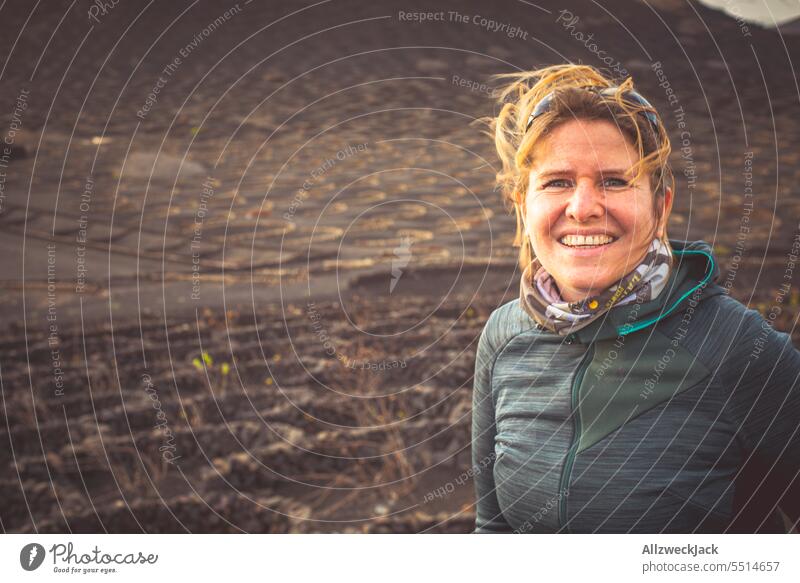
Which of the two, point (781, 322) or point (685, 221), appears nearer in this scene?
point (781, 322)

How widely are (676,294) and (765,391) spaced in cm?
15

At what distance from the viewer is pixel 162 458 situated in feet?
6.21

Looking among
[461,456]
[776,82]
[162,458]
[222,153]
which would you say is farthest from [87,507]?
[776,82]

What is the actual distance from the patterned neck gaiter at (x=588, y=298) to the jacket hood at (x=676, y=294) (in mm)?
11

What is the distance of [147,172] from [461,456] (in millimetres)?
1800

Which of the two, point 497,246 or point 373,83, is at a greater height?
point 373,83

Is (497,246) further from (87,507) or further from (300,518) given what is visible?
(87,507)

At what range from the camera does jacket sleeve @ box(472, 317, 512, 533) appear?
44.1 inches

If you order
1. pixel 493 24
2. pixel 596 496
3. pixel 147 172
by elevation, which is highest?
pixel 493 24

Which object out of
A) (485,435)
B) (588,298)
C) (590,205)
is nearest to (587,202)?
(590,205)

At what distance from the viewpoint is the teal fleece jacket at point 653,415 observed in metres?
0.93

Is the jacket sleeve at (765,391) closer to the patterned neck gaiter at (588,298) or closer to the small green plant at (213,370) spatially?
the patterned neck gaiter at (588,298)

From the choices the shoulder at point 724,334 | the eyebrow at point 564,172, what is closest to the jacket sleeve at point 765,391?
the shoulder at point 724,334

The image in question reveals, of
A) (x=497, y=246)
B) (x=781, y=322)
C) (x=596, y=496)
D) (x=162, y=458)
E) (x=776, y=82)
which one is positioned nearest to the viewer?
(x=596, y=496)
